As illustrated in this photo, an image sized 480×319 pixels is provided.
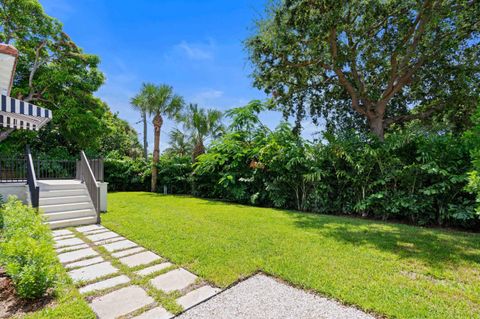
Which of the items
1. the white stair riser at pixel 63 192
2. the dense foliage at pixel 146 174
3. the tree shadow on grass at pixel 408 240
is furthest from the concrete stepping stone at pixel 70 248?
the dense foliage at pixel 146 174

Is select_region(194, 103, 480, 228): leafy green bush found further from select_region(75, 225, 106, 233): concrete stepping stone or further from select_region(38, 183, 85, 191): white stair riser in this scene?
select_region(75, 225, 106, 233): concrete stepping stone

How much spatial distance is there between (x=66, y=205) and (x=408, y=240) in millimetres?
8952

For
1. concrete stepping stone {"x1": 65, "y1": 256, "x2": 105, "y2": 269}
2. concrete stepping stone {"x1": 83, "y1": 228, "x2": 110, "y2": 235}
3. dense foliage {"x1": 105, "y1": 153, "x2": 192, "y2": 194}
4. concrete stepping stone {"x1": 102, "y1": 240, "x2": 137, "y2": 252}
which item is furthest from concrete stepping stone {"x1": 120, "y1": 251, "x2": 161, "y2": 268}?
dense foliage {"x1": 105, "y1": 153, "x2": 192, "y2": 194}

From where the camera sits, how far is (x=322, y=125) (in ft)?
42.5

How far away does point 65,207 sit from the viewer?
21.3 feet

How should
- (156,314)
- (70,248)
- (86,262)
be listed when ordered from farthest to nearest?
(70,248), (86,262), (156,314)

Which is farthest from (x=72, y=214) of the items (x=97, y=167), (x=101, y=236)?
(x=97, y=167)

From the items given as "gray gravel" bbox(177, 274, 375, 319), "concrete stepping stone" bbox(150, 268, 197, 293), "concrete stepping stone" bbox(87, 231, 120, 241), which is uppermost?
"concrete stepping stone" bbox(87, 231, 120, 241)

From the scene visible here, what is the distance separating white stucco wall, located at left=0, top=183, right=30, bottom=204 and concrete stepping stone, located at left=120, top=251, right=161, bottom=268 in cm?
517

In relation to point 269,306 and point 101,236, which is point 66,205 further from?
point 269,306

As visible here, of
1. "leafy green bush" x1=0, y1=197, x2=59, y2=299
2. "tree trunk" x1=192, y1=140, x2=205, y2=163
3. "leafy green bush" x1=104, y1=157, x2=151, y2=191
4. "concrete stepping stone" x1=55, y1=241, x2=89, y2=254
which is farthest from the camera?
"leafy green bush" x1=104, y1=157, x2=151, y2=191

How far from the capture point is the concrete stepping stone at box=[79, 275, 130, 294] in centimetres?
285

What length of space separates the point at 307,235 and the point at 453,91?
364 inches

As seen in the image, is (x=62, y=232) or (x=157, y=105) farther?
(x=157, y=105)
